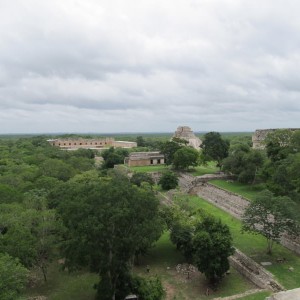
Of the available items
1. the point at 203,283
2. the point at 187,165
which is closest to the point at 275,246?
the point at 203,283

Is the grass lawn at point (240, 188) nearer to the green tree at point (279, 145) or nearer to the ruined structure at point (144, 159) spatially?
the green tree at point (279, 145)

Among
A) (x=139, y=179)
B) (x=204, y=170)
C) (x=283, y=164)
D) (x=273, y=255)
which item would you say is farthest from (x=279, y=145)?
(x=273, y=255)

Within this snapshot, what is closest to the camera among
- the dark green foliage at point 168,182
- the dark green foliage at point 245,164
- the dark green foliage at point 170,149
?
the dark green foliage at point 245,164

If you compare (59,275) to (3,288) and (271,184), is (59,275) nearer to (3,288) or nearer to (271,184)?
(3,288)

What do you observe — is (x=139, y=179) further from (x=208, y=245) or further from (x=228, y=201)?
(x=208, y=245)

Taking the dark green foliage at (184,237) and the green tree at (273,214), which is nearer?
the green tree at (273,214)

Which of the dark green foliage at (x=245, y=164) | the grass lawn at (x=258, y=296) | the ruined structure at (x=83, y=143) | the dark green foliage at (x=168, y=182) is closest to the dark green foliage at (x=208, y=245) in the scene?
the grass lawn at (x=258, y=296)

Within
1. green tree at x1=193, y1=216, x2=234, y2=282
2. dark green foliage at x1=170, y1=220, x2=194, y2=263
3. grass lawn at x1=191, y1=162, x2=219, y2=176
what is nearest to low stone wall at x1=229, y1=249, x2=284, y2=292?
green tree at x1=193, y1=216, x2=234, y2=282
